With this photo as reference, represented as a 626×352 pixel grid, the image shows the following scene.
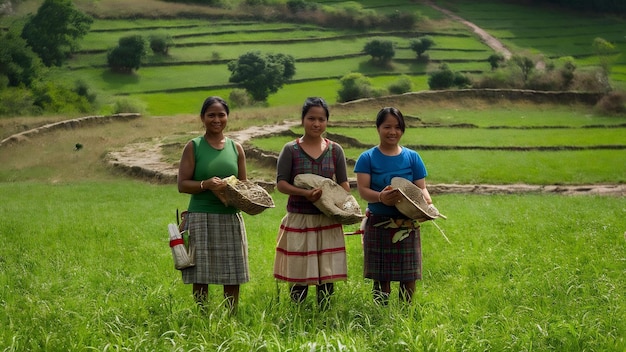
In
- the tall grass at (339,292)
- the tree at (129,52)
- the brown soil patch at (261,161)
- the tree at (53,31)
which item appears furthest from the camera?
the tree at (53,31)

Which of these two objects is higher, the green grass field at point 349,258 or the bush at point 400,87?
the green grass field at point 349,258

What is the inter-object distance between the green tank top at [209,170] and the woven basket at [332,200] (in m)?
0.50

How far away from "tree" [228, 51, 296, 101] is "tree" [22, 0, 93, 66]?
835 cm

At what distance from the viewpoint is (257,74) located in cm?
3356

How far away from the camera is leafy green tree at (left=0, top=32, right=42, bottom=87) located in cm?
3216

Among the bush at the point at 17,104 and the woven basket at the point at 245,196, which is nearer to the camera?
the woven basket at the point at 245,196

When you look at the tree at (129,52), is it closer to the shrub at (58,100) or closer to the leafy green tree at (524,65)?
the shrub at (58,100)

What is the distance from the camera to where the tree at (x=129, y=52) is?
1403 inches

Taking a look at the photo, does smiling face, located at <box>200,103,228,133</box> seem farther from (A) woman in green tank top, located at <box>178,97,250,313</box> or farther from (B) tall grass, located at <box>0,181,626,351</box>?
(B) tall grass, located at <box>0,181,626,351</box>

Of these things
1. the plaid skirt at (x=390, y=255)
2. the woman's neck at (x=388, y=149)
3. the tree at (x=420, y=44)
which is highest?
the woman's neck at (x=388, y=149)

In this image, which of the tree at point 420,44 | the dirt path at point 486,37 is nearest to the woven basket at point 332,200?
the tree at point 420,44

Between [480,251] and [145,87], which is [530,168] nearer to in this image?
[480,251]

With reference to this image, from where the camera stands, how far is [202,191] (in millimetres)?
5582

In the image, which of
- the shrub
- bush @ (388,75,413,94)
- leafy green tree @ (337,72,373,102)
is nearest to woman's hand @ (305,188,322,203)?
the shrub
